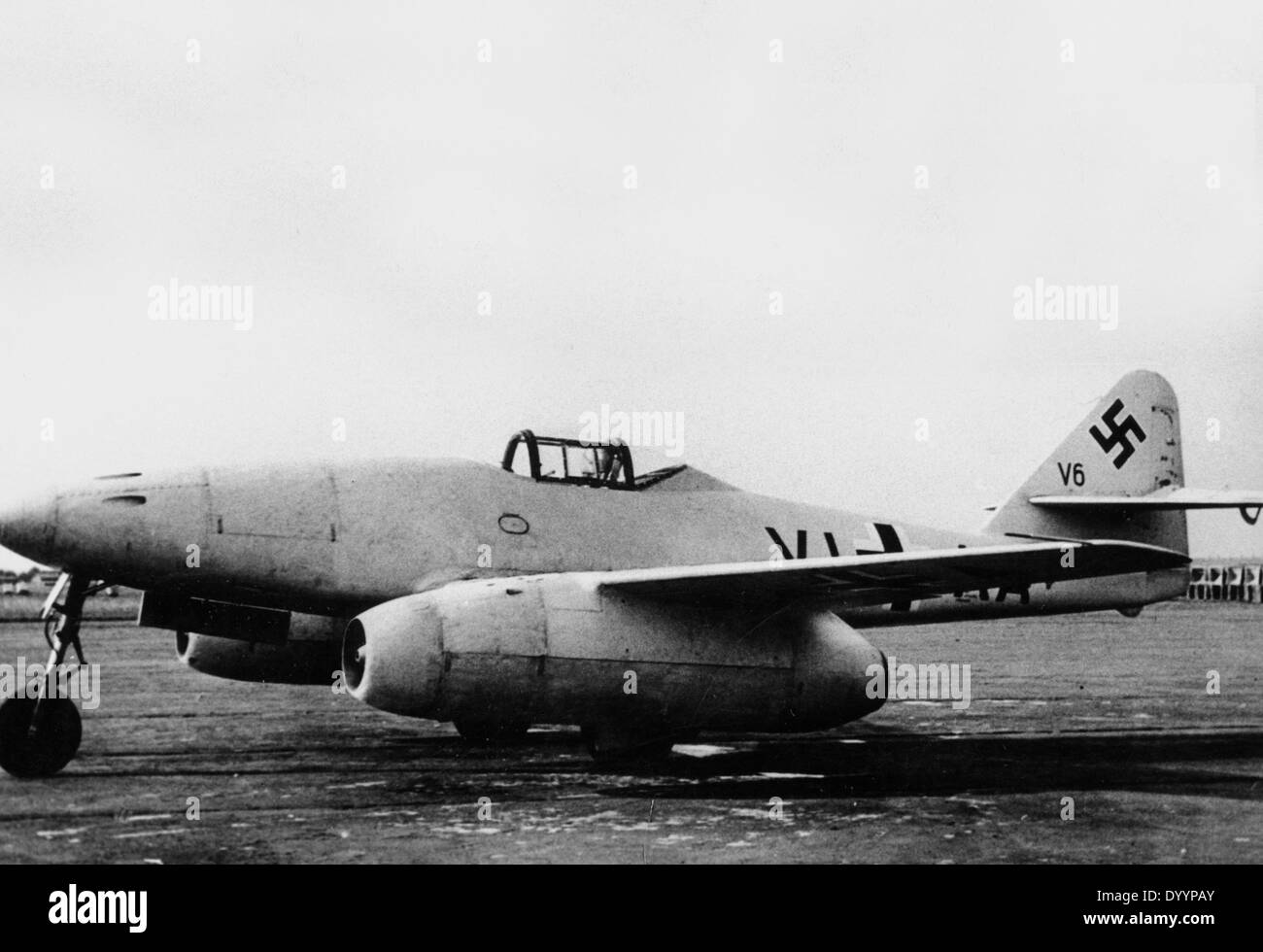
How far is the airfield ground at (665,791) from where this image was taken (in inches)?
239

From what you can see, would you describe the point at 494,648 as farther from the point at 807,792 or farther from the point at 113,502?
the point at 113,502

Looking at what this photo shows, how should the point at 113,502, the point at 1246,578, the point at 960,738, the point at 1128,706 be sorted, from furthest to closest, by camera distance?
the point at 1246,578
the point at 1128,706
the point at 960,738
the point at 113,502

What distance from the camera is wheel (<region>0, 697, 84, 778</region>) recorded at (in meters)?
7.79

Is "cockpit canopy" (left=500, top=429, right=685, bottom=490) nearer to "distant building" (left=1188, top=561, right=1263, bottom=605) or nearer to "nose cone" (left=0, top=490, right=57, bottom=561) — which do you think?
"nose cone" (left=0, top=490, right=57, bottom=561)

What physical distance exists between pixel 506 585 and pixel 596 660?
722 millimetres

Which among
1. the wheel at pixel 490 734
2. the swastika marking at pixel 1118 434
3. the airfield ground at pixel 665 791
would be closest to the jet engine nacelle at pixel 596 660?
A: the airfield ground at pixel 665 791

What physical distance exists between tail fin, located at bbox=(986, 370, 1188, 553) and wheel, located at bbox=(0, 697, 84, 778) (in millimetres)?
8631

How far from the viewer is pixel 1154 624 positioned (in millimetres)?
33406

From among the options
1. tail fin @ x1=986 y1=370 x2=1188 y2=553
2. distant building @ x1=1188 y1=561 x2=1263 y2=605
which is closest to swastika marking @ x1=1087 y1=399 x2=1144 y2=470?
tail fin @ x1=986 y1=370 x2=1188 y2=553

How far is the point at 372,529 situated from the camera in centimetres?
880

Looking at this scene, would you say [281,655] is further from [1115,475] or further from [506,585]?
[1115,475]

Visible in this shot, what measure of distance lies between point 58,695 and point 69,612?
2.00ft

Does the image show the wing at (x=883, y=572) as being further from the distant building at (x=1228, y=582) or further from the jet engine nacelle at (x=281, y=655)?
the distant building at (x=1228, y=582)
